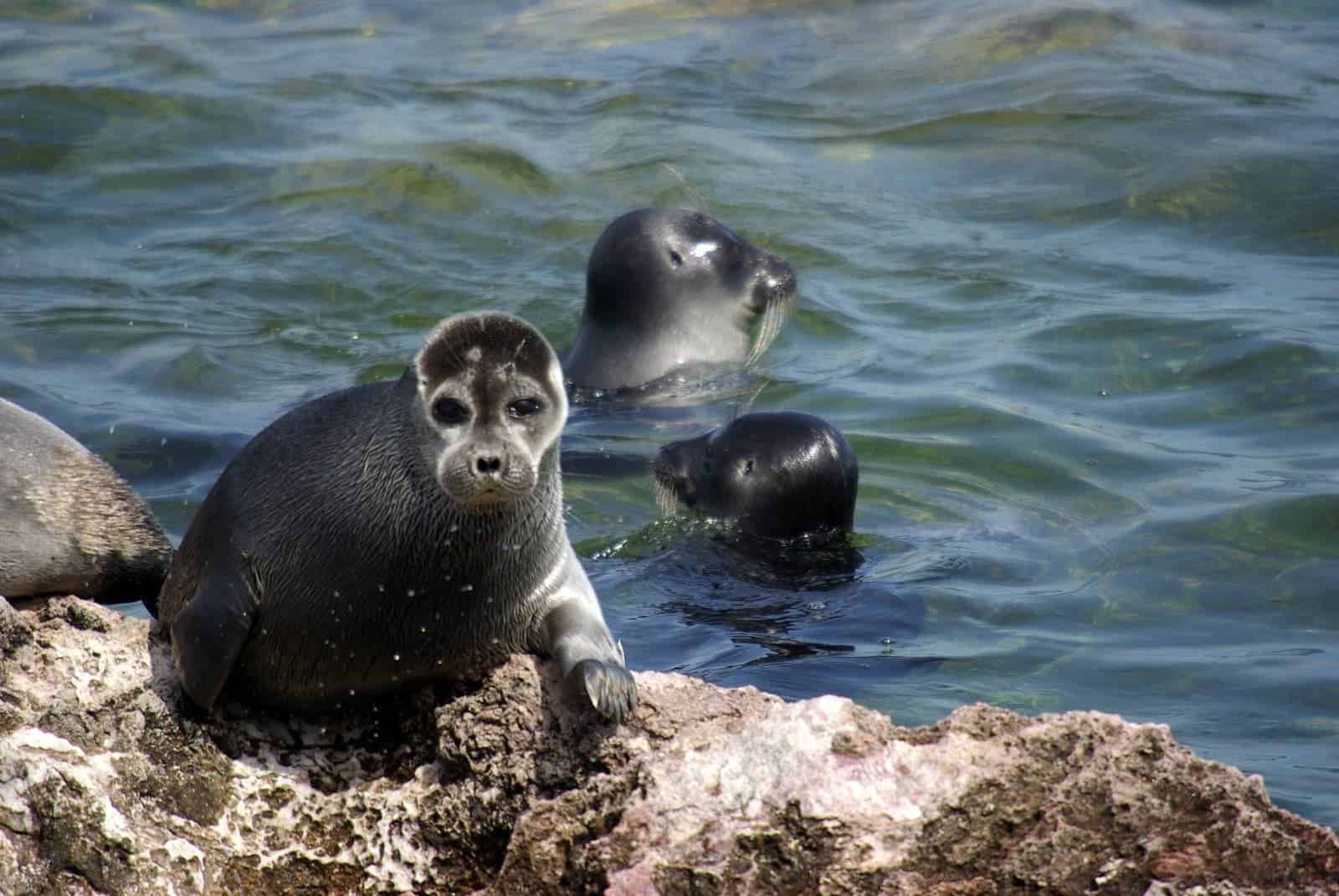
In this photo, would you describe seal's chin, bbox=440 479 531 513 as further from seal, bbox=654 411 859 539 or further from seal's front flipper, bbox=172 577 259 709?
seal, bbox=654 411 859 539

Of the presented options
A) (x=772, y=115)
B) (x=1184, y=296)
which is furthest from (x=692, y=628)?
(x=772, y=115)

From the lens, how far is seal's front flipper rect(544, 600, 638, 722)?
394 cm

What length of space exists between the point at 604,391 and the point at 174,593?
16.2 feet

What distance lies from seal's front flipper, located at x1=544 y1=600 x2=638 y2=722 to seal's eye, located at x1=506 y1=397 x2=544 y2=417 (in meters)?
0.54

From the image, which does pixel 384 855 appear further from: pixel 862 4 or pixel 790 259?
pixel 862 4

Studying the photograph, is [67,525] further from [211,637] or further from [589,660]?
[589,660]

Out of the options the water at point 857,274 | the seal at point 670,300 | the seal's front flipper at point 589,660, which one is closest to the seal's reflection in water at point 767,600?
the water at point 857,274

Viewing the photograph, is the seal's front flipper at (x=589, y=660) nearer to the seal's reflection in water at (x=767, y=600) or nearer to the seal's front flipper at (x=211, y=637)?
the seal's front flipper at (x=211, y=637)

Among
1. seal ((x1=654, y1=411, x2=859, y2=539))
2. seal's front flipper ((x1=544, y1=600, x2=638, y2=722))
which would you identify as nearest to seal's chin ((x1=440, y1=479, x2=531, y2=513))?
seal's front flipper ((x1=544, y1=600, x2=638, y2=722))

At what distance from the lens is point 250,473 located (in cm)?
446

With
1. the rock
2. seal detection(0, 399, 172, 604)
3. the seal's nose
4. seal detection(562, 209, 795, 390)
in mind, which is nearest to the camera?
the rock

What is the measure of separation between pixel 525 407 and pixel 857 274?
794 cm

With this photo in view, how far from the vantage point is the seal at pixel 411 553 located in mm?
3941

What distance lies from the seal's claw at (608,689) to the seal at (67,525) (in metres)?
1.80
